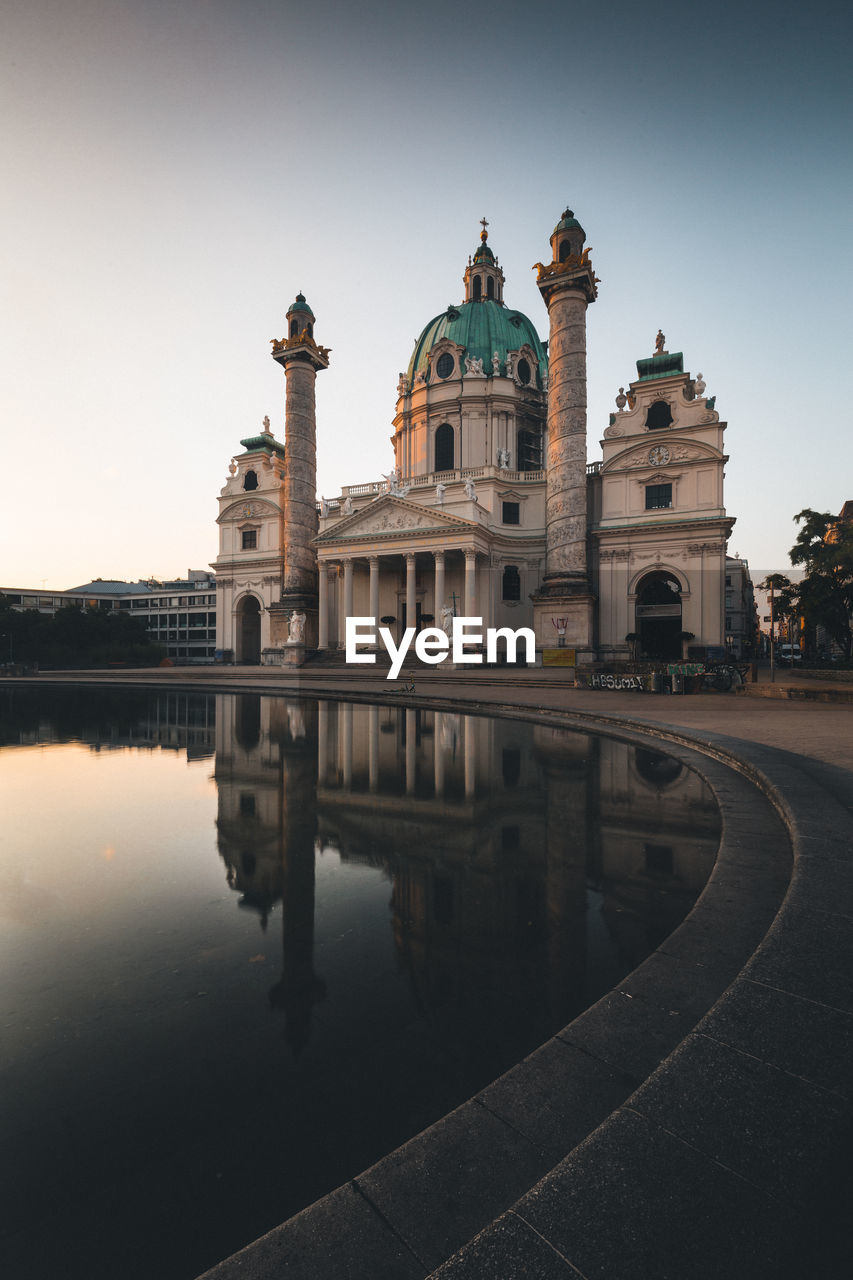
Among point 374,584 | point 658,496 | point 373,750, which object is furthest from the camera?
point 374,584

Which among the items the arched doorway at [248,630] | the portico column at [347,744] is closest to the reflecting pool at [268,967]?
the portico column at [347,744]

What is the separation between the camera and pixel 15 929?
13.1 feet

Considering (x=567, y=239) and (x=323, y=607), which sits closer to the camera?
(x=567, y=239)

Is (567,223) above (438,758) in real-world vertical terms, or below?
above

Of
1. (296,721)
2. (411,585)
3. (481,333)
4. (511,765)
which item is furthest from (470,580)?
(511,765)

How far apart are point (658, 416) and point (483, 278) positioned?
2762 centimetres

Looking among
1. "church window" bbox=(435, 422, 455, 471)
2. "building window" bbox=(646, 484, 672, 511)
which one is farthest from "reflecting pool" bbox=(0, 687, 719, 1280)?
"church window" bbox=(435, 422, 455, 471)

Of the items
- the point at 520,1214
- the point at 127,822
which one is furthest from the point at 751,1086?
the point at 127,822

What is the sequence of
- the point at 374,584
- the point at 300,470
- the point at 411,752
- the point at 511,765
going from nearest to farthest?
the point at 511,765
the point at 411,752
the point at 374,584
the point at 300,470

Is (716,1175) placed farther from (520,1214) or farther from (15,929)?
(15,929)

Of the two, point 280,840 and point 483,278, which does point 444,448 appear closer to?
point 483,278

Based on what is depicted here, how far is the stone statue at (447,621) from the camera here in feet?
112

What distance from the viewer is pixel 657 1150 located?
1756 mm

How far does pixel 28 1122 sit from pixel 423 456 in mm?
50706
